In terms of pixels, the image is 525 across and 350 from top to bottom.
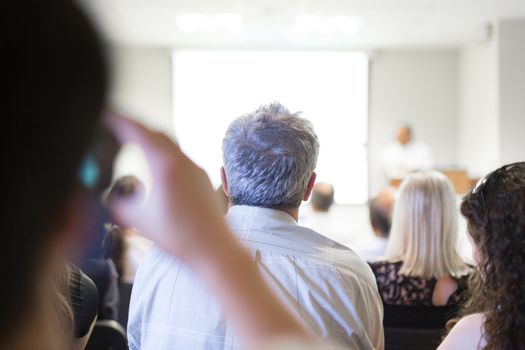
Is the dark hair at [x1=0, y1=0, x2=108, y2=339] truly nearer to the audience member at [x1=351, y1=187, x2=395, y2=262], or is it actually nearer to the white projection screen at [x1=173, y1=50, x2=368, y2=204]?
the audience member at [x1=351, y1=187, x2=395, y2=262]

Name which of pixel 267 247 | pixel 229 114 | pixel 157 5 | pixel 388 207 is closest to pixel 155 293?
pixel 267 247

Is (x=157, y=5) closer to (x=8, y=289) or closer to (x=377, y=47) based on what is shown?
(x=377, y=47)

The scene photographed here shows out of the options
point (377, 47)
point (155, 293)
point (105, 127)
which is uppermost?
point (377, 47)

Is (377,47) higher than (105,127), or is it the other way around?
(377,47)

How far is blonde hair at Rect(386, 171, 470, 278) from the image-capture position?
1931 millimetres

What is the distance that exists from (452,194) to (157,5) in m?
4.52

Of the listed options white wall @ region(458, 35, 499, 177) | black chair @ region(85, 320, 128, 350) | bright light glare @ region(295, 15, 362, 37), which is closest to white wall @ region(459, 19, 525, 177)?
white wall @ region(458, 35, 499, 177)

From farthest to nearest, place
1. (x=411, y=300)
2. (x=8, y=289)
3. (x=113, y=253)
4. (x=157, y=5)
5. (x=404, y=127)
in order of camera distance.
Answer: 1. (x=404, y=127)
2. (x=157, y=5)
3. (x=113, y=253)
4. (x=411, y=300)
5. (x=8, y=289)

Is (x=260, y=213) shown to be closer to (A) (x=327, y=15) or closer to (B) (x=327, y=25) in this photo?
(A) (x=327, y=15)

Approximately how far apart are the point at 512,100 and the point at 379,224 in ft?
14.9

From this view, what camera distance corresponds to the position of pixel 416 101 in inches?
316

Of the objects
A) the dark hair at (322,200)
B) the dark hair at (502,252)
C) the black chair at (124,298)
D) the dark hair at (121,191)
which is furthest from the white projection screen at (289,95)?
the dark hair at (121,191)

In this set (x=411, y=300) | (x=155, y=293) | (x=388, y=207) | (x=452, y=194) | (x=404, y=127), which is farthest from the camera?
(x=404, y=127)

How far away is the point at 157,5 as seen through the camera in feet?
19.0
